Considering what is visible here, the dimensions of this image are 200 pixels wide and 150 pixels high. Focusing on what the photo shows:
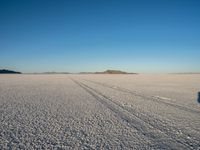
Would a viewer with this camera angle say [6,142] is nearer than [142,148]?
No

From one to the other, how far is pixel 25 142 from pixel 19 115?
259 cm

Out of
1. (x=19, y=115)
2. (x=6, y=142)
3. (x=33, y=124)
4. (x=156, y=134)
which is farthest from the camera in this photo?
(x=19, y=115)

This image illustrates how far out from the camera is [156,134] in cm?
411

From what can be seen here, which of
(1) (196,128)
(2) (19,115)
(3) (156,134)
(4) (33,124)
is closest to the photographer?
(3) (156,134)

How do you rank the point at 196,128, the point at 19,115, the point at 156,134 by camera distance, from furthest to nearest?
the point at 19,115 → the point at 196,128 → the point at 156,134

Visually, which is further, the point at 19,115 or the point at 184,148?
the point at 19,115

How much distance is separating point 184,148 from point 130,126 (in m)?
1.58

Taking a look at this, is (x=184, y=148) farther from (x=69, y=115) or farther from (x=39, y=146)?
(x=69, y=115)

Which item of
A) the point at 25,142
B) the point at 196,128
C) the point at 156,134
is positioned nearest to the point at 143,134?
the point at 156,134

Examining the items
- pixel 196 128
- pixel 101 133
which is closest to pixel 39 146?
pixel 101 133

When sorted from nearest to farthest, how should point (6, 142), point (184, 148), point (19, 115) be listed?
point (184, 148)
point (6, 142)
point (19, 115)

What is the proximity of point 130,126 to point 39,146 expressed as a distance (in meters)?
2.40

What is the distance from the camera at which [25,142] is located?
3.70m

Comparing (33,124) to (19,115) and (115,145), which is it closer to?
(19,115)
